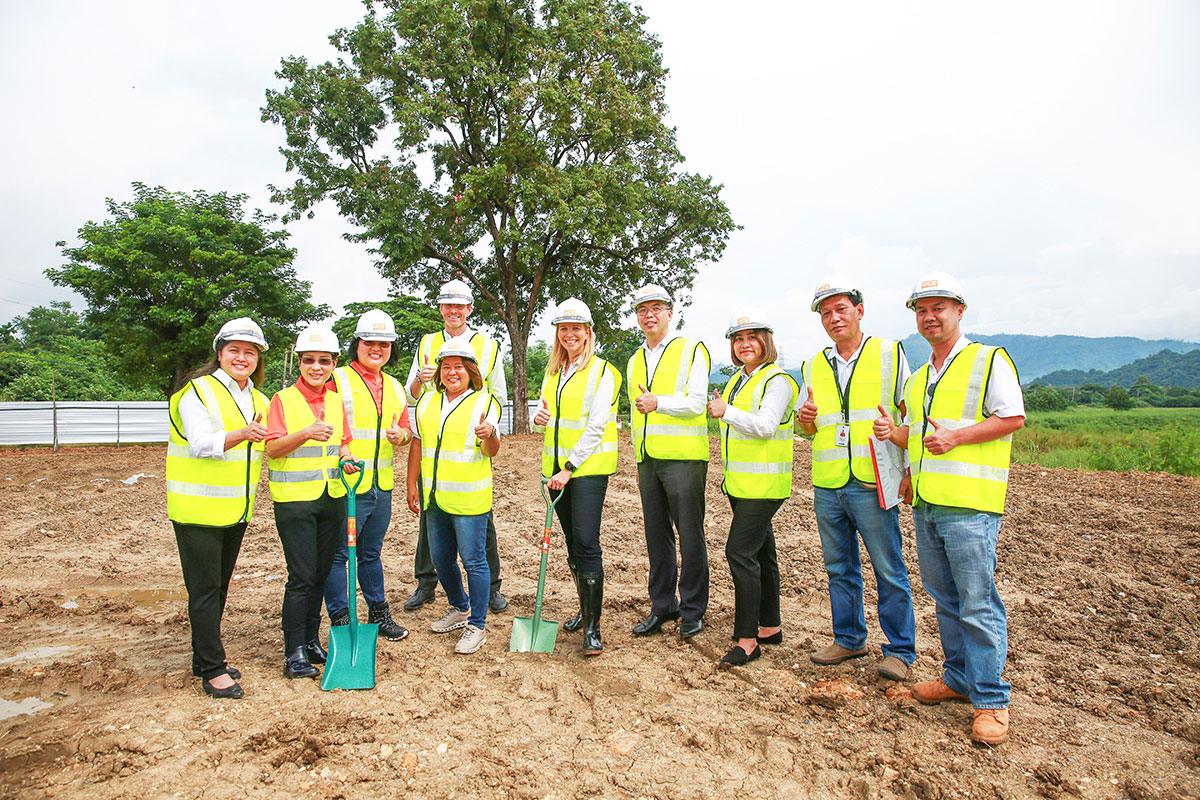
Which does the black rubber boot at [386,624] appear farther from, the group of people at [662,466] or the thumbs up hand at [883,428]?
the thumbs up hand at [883,428]

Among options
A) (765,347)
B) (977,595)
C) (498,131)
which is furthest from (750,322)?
(498,131)

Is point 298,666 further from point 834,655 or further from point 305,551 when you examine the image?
point 834,655

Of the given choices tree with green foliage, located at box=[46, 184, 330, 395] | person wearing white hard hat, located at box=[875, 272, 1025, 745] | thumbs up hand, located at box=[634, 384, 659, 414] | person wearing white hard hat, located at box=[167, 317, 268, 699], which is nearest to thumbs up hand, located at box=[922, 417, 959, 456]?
person wearing white hard hat, located at box=[875, 272, 1025, 745]

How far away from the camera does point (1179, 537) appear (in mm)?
6711

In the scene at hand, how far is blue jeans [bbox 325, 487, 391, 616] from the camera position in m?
4.63

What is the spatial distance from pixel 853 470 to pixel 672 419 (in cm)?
120

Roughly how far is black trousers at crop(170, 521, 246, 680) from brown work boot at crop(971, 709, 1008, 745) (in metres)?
3.99

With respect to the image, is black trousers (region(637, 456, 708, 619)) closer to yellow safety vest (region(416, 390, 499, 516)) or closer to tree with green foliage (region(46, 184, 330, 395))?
yellow safety vest (region(416, 390, 499, 516))

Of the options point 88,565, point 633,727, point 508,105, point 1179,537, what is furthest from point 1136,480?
point 508,105

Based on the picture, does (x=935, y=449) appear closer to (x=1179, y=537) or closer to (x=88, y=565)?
(x=1179, y=537)

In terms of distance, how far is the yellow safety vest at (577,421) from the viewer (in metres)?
4.49

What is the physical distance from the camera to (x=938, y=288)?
3389 mm

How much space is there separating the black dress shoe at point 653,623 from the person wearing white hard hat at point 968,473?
6.54 feet

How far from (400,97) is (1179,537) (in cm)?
1750
